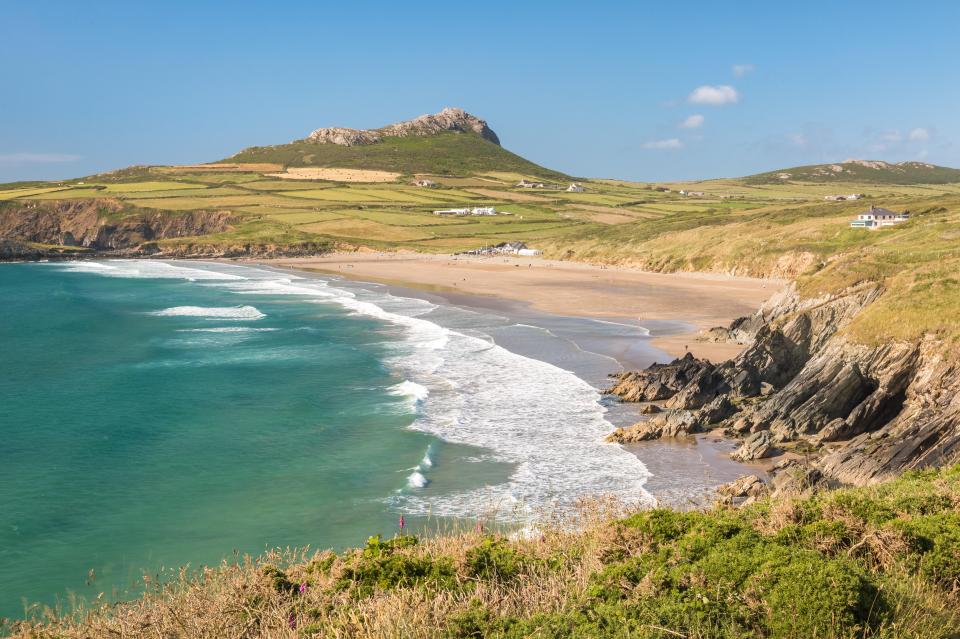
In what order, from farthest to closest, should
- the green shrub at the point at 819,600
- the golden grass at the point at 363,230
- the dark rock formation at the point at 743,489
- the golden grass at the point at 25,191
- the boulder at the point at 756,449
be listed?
the golden grass at the point at 25,191, the golden grass at the point at 363,230, the boulder at the point at 756,449, the dark rock formation at the point at 743,489, the green shrub at the point at 819,600

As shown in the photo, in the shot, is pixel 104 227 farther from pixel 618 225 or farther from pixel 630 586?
pixel 630 586

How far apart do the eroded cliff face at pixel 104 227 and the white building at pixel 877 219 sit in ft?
304

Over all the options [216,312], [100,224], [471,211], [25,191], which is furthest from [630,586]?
[25,191]

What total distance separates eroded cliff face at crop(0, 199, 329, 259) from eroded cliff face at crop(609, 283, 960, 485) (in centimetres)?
10702

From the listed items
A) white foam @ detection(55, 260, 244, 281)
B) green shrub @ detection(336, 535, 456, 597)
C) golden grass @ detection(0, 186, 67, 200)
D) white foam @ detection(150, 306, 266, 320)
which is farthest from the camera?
golden grass @ detection(0, 186, 67, 200)

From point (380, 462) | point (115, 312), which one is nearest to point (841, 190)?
point (115, 312)

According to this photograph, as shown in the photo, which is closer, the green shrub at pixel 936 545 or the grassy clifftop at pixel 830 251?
the green shrub at pixel 936 545

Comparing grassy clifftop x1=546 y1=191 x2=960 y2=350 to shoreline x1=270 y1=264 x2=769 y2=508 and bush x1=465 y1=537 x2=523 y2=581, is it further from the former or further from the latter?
bush x1=465 y1=537 x2=523 y2=581

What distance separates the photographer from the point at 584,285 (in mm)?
74062

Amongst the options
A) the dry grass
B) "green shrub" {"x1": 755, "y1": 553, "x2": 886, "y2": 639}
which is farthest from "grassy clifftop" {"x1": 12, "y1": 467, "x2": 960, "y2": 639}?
the dry grass

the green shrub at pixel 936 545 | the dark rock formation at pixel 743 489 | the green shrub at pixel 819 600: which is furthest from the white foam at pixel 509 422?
the green shrub at pixel 936 545

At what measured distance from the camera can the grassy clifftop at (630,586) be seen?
7.45 m

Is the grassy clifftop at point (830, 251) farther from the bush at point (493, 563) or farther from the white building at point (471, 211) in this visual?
the white building at point (471, 211)

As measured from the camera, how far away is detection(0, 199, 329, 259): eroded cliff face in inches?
4919
